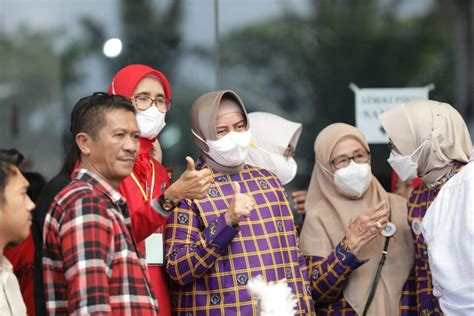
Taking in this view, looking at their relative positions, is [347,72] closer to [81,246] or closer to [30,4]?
[30,4]

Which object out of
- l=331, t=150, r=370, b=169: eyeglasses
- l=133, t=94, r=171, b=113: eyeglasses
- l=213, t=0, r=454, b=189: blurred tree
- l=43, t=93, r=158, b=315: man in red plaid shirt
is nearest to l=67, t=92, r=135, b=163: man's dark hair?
l=43, t=93, r=158, b=315: man in red plaid shirt

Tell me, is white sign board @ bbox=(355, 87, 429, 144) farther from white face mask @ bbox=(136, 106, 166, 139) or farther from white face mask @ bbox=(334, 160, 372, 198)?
white face mask @ bbox=(136, 106, 166, 139)

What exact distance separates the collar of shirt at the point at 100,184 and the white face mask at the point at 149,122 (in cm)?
90

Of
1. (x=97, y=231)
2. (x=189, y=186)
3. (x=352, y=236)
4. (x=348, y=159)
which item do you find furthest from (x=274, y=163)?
(x=97, y=231)

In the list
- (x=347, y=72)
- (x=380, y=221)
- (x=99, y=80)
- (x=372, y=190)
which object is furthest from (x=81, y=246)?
(x=347, y=72)

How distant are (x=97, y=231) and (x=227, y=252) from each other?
100cm

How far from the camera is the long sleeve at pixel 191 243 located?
3.92 meters

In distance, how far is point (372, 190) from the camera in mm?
4832

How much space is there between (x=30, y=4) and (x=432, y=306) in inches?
130

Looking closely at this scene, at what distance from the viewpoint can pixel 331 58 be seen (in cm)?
631

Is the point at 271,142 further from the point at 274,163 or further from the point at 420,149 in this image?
the point at 420,149

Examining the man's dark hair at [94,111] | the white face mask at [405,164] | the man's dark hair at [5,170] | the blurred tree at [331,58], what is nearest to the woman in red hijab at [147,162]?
the man's dark hair at [94,111]

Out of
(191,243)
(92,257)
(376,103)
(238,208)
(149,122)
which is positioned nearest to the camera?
(92,257)

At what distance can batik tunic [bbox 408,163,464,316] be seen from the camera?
4383 mm
